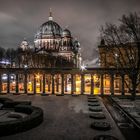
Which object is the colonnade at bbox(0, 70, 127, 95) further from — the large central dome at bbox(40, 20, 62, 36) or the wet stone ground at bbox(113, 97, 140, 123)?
the large central dome at bbox(40, 20, 62, 36)

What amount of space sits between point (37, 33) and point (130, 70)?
145 m

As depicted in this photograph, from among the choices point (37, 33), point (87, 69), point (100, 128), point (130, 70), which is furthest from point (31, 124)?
point (37, 33)

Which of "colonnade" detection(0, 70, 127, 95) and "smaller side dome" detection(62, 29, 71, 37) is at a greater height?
"smaller side dome" detection(62, 29, 71, 37)

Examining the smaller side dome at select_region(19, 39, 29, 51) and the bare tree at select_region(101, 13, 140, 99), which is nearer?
the bare tree at select_region(101, 13, 140, 99)

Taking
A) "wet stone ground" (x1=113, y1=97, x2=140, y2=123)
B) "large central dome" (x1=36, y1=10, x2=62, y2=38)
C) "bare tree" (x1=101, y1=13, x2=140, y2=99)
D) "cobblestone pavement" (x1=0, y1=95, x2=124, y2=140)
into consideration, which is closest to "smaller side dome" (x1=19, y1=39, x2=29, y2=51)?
"large central dome" (x1=36, y1=10, x2=62, y2=38)

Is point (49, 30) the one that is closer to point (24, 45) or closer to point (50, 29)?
point (50, 29)

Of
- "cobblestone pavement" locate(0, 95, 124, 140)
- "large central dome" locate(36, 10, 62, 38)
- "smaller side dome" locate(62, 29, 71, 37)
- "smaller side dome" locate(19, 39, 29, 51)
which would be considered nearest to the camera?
"cobblestone pavement" locate(0, 95, 124, 140)

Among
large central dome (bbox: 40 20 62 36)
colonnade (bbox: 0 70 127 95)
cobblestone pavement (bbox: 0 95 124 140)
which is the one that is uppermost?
large central dome (bbox: 40 20 62 36)

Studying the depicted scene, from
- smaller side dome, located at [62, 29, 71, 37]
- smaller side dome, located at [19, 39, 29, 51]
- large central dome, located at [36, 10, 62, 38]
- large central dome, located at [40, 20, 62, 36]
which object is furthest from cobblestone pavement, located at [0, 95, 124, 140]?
large central dome, located at [40, 20, 62, 36]

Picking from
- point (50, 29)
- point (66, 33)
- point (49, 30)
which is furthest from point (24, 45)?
point (66, 33)

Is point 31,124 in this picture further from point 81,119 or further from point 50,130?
point 81,119

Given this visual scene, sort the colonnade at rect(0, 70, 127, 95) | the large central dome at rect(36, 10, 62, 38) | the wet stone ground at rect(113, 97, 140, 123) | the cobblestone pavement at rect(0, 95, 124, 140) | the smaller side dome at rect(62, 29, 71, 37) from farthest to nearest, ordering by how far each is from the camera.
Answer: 1. the large central dome at rect(36, 10, 62, 38)
2. the smaller side dome at rect(62, 29, 71, 37)
3. the colonnade at rect(0, 70, 127, 95)
4. the wet stone ground at rect(113, 97, 140, 123)
5. the cobblestone pavement at rect(0, 95, 124, 140)

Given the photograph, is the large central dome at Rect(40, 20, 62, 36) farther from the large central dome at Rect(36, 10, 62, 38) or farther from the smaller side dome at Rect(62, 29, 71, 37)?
the smaller side dome at Rect(62, 29, 71, 37)

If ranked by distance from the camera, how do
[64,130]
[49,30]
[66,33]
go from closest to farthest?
[64,130]
[66,33]
[49,30]
